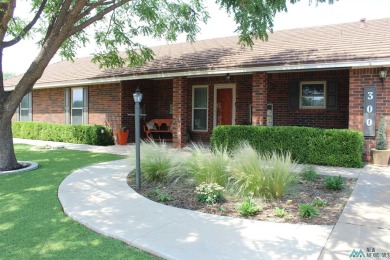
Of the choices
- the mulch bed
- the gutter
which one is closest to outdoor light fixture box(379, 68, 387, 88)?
the gutter

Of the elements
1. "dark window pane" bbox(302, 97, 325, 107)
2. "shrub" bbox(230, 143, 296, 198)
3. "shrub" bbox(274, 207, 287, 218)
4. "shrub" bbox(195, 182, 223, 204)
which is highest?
"dark window pane" bbox(302, 97, 325, 107)

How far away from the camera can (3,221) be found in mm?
4410

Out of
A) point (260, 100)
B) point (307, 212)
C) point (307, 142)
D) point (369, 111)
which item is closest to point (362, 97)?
point (369, 111)

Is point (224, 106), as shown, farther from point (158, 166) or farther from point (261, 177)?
point (261, 177)

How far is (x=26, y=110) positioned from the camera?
1872cm

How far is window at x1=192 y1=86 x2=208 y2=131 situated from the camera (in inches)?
551

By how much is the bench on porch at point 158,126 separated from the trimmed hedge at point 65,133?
164 centimetres

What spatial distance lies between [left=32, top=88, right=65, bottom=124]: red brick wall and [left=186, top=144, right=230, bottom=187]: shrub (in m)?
12.4

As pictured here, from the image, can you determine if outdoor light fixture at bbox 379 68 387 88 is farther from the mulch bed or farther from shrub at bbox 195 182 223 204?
shrub at bbox 195 182 223 204

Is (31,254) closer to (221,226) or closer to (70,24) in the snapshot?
(221,226)

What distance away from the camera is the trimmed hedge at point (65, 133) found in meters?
13.5

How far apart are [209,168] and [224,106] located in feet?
26.1

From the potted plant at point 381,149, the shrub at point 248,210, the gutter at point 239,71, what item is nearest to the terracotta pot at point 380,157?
the potted plant at point 381,149

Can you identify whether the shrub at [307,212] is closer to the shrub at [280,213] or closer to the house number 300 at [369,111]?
the shrub at [280,213]
